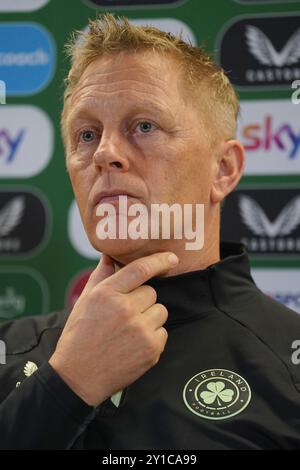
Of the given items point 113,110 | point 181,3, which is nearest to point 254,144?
point 181,3

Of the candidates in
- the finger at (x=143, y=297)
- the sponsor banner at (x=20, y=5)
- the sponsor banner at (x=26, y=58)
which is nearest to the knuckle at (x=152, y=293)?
the finger at (x=143, y=297)

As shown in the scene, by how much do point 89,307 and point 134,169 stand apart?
259mm

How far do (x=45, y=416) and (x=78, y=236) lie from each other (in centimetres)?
99

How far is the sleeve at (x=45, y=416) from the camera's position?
0.97 meters

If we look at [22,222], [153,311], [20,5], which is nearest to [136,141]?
[153,311]

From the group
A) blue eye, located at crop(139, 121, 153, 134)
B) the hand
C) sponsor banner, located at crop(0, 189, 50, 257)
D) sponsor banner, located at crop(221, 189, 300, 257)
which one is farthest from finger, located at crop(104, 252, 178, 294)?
sponsor banner, located at crop(0, 189, 50, 257)

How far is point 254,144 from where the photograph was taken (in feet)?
6.04

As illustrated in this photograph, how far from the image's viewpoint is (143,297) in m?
1.07

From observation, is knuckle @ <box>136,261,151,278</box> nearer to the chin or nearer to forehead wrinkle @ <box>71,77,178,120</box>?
the chin

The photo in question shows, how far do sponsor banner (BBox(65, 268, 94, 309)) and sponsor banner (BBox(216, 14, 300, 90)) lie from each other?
2.16ft

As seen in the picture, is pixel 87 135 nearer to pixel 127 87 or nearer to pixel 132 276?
pixel 127 87

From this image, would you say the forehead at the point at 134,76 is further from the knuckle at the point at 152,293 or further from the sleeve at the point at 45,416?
the sleeve at the point at 45,416
